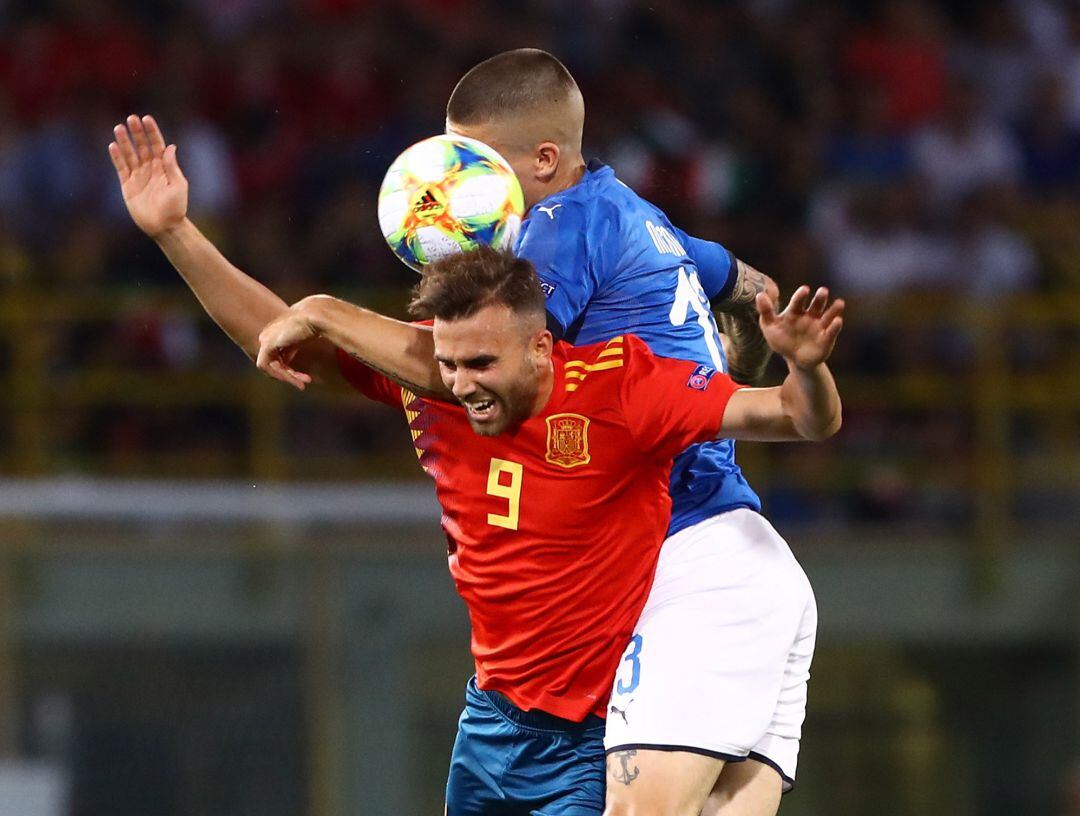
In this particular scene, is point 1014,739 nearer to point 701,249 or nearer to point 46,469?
point 46,469

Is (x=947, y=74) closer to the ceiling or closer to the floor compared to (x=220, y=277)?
closer to the ceiling

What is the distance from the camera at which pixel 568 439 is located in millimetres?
4574

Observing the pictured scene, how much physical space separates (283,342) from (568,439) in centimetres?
71

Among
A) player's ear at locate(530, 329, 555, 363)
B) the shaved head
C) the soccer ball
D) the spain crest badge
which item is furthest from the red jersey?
the shaved head

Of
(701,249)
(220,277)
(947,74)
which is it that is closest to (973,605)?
(947,74)

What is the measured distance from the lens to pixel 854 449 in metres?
11.1

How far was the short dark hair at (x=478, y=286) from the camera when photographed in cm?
435

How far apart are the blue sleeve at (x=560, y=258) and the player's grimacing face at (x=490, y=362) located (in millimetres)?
94

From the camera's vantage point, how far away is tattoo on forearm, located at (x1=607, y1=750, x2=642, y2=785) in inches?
178

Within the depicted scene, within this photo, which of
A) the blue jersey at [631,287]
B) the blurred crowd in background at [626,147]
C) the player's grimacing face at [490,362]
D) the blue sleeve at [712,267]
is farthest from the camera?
the blurred crowd in background at [626,147]

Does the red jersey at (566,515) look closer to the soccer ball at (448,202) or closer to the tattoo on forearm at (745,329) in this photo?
the soccer ball at (448,202)

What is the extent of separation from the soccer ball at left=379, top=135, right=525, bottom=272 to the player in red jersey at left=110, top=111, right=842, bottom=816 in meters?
0.17

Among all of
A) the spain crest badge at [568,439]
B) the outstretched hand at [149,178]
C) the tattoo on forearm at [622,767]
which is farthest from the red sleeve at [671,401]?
the outstretched hand at [149,178]

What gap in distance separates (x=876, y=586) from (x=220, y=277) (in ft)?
21.2
